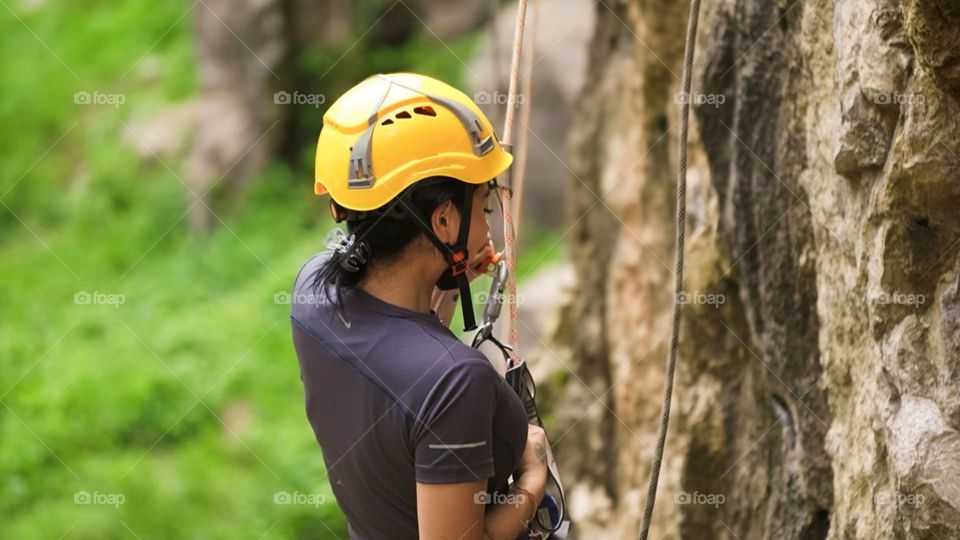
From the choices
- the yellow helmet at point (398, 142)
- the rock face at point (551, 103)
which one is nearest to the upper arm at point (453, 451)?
the yellow helmet at point (398, 142)

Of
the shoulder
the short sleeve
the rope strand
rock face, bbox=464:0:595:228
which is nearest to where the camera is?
the short sleeve

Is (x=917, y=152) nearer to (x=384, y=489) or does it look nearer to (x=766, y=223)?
(x=766, y=223)

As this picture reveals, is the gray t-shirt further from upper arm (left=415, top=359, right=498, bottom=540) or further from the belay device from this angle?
the belay device

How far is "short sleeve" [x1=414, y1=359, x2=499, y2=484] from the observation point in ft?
7.07

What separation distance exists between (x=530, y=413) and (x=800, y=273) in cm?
86

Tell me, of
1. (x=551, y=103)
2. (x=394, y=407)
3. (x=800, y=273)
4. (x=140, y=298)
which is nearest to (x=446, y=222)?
(x=394, y=407)

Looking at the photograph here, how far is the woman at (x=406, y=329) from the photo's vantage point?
2.18 m

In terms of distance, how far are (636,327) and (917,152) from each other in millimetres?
2944

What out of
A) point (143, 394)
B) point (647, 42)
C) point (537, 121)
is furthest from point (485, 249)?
point (537, 121)

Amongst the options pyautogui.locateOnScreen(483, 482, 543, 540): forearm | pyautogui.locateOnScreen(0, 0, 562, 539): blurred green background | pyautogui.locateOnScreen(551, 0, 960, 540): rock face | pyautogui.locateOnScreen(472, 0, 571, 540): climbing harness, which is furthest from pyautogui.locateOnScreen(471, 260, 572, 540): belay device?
pyautogui.locateOnScreen(0, 0, 562, 539): blurred green background

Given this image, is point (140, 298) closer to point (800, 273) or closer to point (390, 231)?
point (800, 273)

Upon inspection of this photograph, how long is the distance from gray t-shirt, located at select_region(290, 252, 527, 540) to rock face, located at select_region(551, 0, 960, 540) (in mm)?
830

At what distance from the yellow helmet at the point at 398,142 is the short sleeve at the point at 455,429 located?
0.39 metres

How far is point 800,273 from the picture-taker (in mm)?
3064
